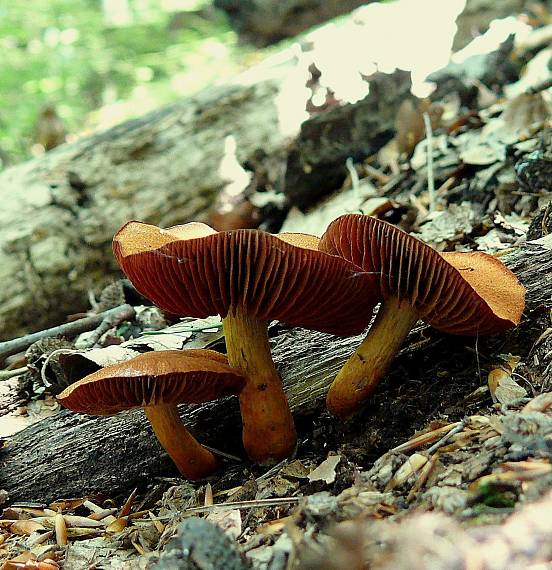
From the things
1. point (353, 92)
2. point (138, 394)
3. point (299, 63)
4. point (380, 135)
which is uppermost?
point (299, 63)

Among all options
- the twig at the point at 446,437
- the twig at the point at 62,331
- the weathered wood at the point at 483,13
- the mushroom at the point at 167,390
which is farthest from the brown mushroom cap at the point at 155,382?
the weathered wood at the point at 483,13

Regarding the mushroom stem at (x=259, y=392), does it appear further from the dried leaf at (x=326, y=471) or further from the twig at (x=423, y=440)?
the twig at (x=423, y=440)

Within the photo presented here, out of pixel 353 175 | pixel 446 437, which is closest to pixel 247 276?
pixel 446 437

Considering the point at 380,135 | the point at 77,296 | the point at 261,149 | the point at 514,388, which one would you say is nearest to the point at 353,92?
the point at 380,135

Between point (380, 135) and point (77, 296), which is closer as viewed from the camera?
point (77, 296)

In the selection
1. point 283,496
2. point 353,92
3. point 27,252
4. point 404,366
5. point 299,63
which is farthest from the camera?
point 299,63

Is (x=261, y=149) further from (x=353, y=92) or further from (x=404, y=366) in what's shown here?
(x=404, y=366)

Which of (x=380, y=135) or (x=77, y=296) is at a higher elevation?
(x=380, y=135)

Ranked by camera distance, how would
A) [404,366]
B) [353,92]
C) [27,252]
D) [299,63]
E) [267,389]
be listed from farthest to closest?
[299,63] < [353,92] < [27,252] < [404,366] < [267,389]
